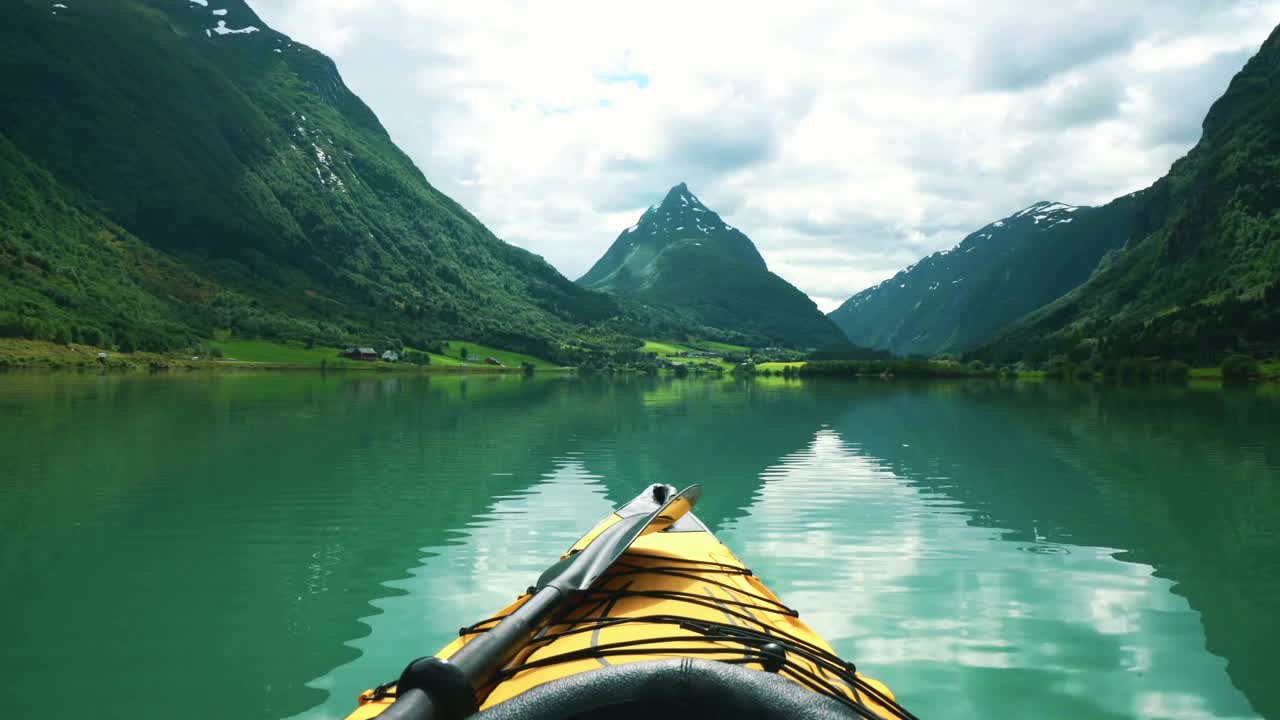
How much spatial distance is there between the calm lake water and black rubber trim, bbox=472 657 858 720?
5615 millimetres

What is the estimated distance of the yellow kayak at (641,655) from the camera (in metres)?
3.93

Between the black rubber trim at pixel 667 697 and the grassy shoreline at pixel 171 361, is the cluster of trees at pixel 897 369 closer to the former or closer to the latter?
the grassy shoreline at pixel 171 361

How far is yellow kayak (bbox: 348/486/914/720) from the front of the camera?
393 cm

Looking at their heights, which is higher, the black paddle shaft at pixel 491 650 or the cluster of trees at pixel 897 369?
the cluster of trees at pixel 897 369

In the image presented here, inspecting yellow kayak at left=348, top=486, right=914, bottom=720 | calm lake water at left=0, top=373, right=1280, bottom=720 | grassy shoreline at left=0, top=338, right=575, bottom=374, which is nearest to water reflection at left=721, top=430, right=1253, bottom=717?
calm lake water at left=0, top=373, right=1280, bottom=720

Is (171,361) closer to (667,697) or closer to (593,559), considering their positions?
(593,559)

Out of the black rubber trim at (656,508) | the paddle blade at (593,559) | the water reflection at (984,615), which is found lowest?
the water reflection at (984,615)

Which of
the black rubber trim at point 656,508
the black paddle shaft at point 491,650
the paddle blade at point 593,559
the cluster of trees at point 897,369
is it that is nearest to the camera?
the black paddle shaft at point 491,650

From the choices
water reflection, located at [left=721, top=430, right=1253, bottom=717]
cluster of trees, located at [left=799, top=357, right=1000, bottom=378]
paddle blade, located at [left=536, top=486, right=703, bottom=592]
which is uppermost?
cluster of trees, located at [left=799, top=357, right=1000, bottom=378]

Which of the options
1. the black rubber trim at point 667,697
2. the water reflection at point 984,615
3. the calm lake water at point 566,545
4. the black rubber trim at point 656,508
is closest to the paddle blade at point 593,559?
the black rubber trim at point 656,508

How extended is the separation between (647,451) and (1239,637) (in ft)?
81.2

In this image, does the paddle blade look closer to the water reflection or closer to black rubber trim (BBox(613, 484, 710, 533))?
black rubber trim (BBox(613, 484, 710, 533))

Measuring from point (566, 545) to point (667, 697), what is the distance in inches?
498

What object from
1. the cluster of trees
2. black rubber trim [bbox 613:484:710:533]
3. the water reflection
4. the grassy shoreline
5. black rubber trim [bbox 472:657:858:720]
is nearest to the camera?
black rubber trim [bbox 472:657:858:720]
